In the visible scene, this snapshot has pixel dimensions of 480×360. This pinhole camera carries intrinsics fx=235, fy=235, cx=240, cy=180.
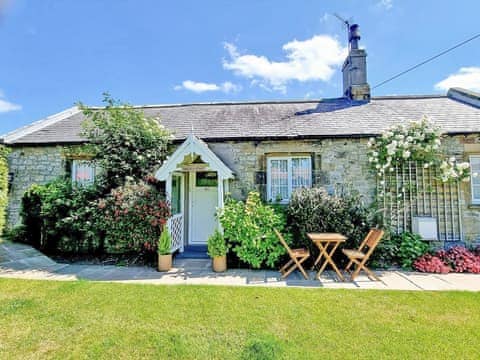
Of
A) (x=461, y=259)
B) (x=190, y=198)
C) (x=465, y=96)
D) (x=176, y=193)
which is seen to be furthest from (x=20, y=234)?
(x=465, y=96)

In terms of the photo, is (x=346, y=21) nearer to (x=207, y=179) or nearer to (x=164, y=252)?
(x=207, y=179)

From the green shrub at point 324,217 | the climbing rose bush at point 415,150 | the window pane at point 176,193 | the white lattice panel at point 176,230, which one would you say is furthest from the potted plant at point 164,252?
the climbing rose bush at point 415,150

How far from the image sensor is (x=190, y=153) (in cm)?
710

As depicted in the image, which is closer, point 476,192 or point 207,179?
point 476,192

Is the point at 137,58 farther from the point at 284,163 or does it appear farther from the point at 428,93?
the point at 428,93

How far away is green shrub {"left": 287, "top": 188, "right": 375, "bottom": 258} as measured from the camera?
261 inches

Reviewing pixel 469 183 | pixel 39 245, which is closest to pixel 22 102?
pixel 39 245

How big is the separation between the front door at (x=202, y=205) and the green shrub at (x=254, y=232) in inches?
81.5

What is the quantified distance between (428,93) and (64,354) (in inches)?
610

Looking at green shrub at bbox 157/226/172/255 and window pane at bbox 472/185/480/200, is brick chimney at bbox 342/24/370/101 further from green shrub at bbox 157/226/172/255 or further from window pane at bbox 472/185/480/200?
green shrub at bbox 157/226/172/255

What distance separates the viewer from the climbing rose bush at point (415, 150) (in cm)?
724

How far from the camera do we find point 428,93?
11.4 meters

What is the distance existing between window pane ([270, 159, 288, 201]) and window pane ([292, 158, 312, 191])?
28 centimetres

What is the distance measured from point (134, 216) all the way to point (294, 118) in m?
7.03
